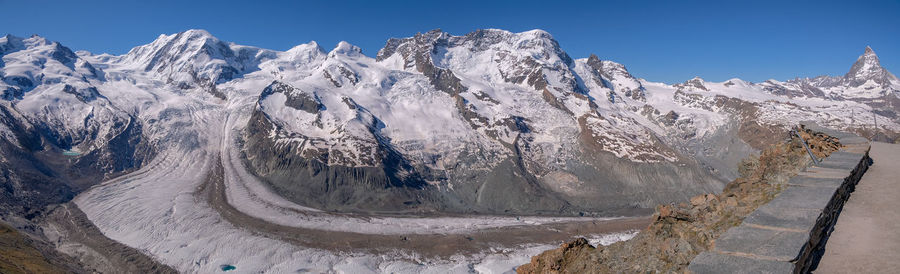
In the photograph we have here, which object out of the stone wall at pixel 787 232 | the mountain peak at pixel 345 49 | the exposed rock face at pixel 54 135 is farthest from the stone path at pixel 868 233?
the mountain peak at pixel 345 49

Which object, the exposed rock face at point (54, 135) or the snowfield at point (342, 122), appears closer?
the snowfield at point (342, 122)

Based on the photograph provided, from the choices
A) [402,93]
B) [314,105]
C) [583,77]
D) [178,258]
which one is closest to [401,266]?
[178,258]

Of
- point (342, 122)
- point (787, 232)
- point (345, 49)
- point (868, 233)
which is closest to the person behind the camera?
point (787, 232)

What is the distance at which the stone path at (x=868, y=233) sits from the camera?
18.6 ft

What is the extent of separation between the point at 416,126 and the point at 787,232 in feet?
350

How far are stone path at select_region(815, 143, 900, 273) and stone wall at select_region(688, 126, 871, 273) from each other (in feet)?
0.50

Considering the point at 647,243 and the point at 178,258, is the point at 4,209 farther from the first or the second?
the point at 647,243

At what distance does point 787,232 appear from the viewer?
17.8 feet

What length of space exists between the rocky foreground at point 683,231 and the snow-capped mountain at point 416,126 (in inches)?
2649

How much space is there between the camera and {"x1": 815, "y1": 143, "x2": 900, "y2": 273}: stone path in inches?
223

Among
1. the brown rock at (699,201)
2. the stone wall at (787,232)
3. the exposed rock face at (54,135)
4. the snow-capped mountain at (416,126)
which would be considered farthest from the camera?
the snow-capped mountain at (416,126)

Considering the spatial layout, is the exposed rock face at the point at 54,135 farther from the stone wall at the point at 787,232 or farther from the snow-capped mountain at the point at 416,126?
the stone wall at the point at 787,232

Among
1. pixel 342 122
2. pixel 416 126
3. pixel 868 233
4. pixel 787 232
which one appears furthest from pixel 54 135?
pixel 868 233

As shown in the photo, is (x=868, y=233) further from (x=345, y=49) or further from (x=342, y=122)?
(x=345, y=49)
